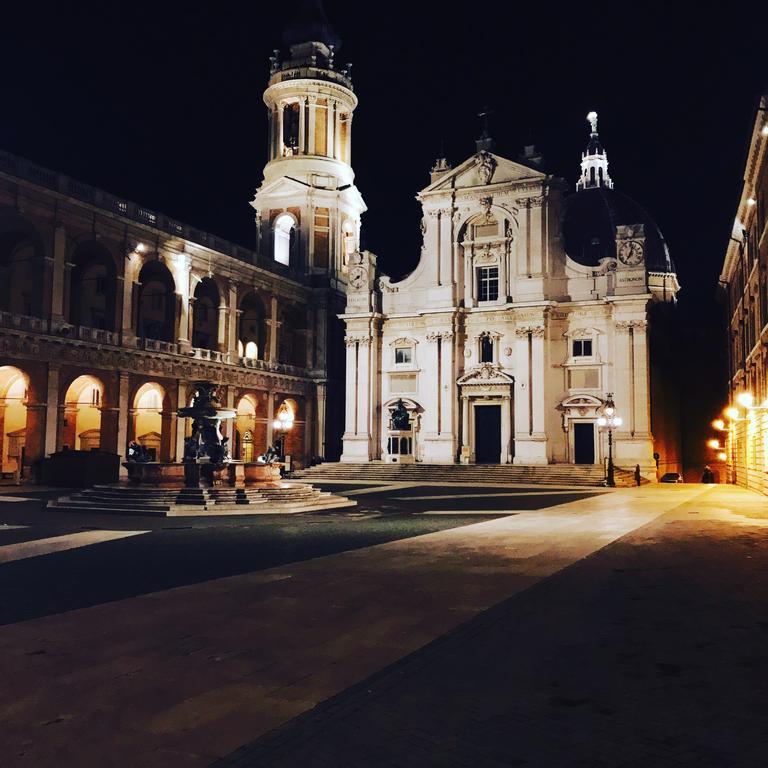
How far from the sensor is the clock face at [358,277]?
53.0 meters

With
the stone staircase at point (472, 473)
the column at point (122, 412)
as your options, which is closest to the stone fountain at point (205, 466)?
the column at point (122, 412)

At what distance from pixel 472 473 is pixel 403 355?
11.3m

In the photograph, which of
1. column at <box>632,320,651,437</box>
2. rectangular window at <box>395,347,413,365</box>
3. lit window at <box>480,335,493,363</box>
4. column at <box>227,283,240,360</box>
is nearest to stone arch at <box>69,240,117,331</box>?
column at <box>227,283,240,360</box>

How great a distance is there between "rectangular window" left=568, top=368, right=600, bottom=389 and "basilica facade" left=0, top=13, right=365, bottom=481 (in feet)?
56.3

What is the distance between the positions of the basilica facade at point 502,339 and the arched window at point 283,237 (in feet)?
24.1

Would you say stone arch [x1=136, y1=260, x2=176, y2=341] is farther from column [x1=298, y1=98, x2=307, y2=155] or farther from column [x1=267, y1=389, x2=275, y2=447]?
column [x1=298, y1=98, x2=307, y2=155]

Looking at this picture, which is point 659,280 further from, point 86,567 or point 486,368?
point 86,567

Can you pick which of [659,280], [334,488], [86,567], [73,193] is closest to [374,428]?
[334,488]

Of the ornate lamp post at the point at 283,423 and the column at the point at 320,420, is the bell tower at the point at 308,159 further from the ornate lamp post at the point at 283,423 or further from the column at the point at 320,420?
the ornate lamp post at the point at 283,423

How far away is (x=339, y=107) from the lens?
190 feet

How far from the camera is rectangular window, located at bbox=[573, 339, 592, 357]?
47.8 meters

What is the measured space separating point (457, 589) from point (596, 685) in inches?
160

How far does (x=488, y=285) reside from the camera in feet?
165

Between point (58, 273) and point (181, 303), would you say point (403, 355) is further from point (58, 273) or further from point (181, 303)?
point (58, 273)
